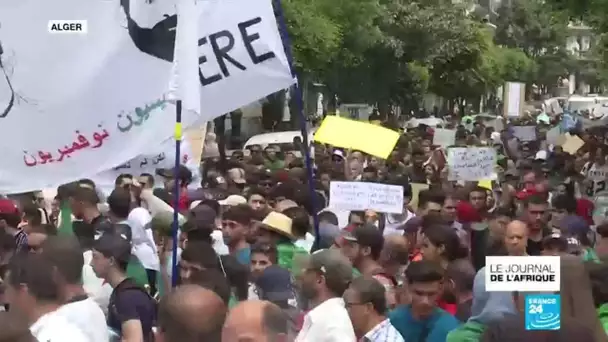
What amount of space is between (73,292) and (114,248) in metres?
1.44

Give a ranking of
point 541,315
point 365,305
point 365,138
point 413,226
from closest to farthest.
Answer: point 541,315
point 365,305
point 413,226
point 365,138

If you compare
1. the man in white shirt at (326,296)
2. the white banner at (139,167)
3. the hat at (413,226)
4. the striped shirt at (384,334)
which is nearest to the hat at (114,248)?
the man in white shirt at (326,296)

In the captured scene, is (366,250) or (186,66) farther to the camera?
(366,250)

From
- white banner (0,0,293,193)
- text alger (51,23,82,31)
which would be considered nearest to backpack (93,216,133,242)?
white banner (0,0,293,193)

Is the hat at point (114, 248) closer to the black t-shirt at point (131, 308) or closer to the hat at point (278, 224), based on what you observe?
the black t-shirt at point (131, 308)

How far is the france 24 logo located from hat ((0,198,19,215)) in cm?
524

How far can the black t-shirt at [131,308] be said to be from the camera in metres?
5.72

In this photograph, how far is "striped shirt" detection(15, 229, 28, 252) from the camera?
7883mm

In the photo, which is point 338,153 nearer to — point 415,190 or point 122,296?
point 415,190

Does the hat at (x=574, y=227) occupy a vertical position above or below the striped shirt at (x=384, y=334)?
below

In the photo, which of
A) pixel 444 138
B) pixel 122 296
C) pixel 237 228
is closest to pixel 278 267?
pixel 122 296

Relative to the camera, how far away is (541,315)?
13.7 feet

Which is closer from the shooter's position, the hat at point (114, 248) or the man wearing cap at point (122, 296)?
the man wearing cap at point (122, 296)

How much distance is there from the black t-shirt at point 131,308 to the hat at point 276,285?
598 millimetres
